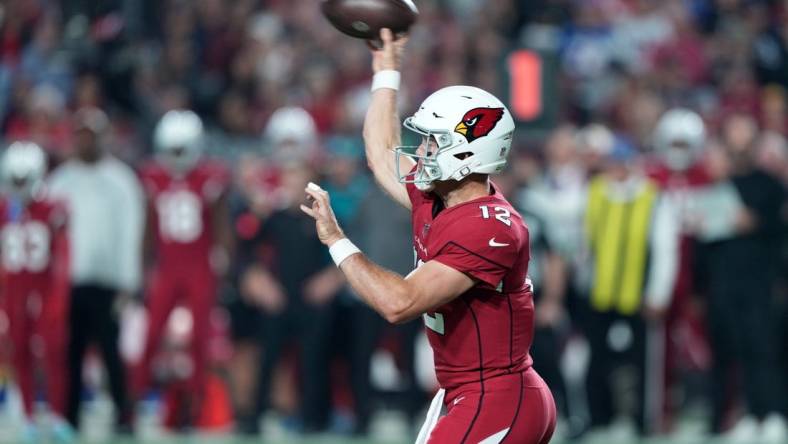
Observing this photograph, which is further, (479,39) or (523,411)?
(479,39)

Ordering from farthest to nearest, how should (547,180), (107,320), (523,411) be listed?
(547,180), (107,320), (523,411)

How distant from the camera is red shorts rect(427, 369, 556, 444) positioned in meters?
4.36

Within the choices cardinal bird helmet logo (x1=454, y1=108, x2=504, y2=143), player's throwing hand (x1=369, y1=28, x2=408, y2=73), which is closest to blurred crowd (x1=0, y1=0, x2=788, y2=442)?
player's throwing hand (x1=369, y1=28, x2=408, y2=73)

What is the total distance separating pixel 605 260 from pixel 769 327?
1089mm

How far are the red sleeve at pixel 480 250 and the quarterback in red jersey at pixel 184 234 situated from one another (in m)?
4.82

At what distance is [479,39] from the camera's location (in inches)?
504

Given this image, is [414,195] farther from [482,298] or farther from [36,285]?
[36,285]

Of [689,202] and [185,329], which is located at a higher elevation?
[689,202]

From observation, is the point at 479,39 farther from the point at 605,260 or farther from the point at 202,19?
the point at 605,260

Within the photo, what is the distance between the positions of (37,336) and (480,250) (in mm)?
5218

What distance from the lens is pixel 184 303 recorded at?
909 centimetres

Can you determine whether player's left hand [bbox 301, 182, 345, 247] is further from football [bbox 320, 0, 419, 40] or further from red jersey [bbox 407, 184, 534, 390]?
football [bbox 320, 0, 419, 40]

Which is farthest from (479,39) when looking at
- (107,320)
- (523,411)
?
(523,411)

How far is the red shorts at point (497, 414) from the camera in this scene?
4.36m
